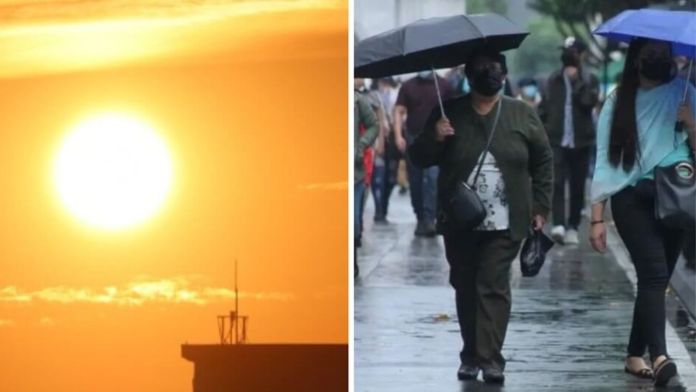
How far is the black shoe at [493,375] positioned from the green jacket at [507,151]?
1.77ft

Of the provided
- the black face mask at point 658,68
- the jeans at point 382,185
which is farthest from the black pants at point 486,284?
the jeans at point 382,185

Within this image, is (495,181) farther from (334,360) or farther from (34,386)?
(34,386)

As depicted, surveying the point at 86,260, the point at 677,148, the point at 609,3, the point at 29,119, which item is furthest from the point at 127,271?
the point at 609,3

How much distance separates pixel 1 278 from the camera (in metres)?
7.91

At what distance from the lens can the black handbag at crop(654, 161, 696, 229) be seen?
8.34 meters

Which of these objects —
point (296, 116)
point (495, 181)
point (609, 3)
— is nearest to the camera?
point (296, 116)

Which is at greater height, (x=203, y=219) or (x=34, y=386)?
(x=203, y=219)

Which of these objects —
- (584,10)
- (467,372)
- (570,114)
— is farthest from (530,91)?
(467,372)

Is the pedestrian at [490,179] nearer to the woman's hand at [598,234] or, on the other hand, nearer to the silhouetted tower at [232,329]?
the woman's hand at [598,234]

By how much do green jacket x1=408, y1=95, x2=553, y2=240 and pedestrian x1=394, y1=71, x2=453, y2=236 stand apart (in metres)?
0.17

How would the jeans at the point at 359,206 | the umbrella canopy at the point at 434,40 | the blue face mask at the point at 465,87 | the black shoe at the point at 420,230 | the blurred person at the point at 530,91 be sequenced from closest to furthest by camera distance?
the umbrella canopy at the point at 434,40 → the blue face mask at the point at 465,87 → the jeans at the point at 359,206 → the blurred person at the point at 530,91 → the black shoe at the point at 420,230

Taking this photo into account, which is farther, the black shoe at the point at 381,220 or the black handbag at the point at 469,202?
the black shoe at the point at 381,220

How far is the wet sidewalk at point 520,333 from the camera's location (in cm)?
845

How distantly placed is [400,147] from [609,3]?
298 cm
